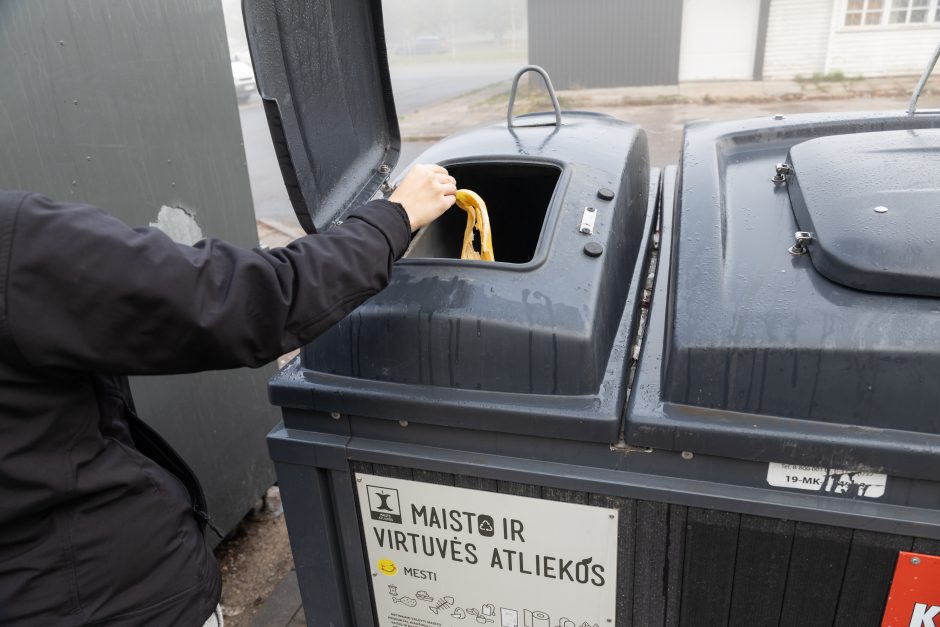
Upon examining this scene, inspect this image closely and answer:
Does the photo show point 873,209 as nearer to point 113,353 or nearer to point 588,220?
point 588,220

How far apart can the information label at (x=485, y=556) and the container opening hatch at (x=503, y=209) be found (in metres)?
0.58

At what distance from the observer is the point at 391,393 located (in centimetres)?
134

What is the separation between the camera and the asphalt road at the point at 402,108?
841 centimetres

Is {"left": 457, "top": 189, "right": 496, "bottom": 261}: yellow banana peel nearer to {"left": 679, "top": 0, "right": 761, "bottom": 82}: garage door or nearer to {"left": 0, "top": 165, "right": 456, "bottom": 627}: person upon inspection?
{"left": 0, "top": 165, "right": 456, "bottom": 627}: person

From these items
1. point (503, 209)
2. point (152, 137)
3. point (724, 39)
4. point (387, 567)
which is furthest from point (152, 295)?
point (724, 39)

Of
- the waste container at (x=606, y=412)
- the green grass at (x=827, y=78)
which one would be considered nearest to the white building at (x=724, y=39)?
the green grass at (x=827, y=78)

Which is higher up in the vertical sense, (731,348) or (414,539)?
(731,348)

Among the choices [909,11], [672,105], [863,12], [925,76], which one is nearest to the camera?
[925,76]

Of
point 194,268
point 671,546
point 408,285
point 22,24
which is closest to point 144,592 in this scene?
point 194,268

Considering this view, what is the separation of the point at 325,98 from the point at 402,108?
16429 millimetres

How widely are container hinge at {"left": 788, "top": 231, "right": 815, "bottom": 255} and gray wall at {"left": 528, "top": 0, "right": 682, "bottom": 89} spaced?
16880 mm

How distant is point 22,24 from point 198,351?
1173mm

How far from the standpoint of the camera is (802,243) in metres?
1.32

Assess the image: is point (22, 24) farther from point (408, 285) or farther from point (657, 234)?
point (657, 234)
